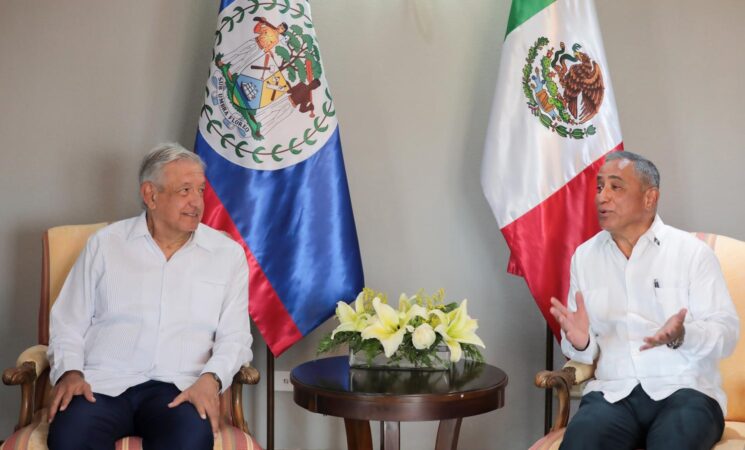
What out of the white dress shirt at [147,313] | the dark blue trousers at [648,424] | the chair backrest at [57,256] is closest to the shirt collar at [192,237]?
the white dress shirt at [147,313]

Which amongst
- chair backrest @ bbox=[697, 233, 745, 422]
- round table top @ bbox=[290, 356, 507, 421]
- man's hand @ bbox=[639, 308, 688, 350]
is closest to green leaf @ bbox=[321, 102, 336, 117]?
round table top @ bbox=[290, 356, 507, 421]

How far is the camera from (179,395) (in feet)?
8.93

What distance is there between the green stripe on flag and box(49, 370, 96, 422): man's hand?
2032mm

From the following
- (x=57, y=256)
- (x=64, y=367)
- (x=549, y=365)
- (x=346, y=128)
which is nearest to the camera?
(x=64, y=367)

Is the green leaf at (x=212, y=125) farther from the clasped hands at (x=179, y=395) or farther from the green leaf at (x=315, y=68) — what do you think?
the clasped hands at (x=179, y=395)

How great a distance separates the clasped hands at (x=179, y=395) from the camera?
8.75ft

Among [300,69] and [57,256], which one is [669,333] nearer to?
[300,69]

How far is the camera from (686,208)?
149 inches

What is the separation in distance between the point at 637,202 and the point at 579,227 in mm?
562

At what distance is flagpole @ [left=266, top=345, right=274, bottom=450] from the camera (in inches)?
144

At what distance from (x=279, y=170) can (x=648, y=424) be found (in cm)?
164

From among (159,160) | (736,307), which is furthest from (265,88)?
A: (736,307)

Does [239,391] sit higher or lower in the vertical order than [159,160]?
lower

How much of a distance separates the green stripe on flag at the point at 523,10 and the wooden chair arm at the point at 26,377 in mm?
2093
